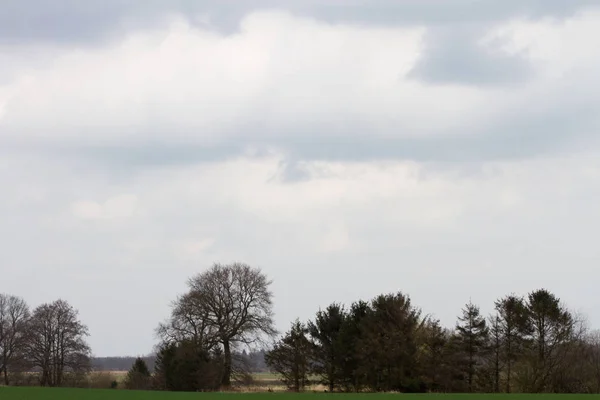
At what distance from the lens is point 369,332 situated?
7262cm

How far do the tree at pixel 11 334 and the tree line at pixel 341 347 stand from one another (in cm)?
12

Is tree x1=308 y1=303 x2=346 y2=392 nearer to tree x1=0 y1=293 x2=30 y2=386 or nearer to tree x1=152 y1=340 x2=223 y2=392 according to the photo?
tree x1=152 y1=340 x2=223 y2=392

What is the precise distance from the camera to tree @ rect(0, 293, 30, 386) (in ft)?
316

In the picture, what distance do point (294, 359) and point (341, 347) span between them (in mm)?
4728

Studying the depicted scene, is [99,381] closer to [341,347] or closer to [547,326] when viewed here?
[341,347]

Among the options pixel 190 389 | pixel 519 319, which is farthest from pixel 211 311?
pixel 519 319

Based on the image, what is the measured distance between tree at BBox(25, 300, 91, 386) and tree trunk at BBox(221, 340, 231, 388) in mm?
18743

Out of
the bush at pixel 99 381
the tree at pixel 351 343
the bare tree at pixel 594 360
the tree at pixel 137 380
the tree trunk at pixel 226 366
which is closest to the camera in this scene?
the bare tree at pixel 594 360

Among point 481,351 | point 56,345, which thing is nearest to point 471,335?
point 481,351

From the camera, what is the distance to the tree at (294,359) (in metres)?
78.8

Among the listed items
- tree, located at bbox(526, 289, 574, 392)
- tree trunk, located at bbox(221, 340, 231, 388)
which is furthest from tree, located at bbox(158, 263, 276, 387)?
tree, located at bbox(526, 289, 574, 392)

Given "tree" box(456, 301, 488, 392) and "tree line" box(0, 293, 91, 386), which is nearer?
"tree" box(456, 301, 488, 392)

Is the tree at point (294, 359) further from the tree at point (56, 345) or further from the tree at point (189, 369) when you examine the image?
the tree at point (56, 345)

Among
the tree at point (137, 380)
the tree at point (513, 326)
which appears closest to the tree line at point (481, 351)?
the tree at point (513, 326)
